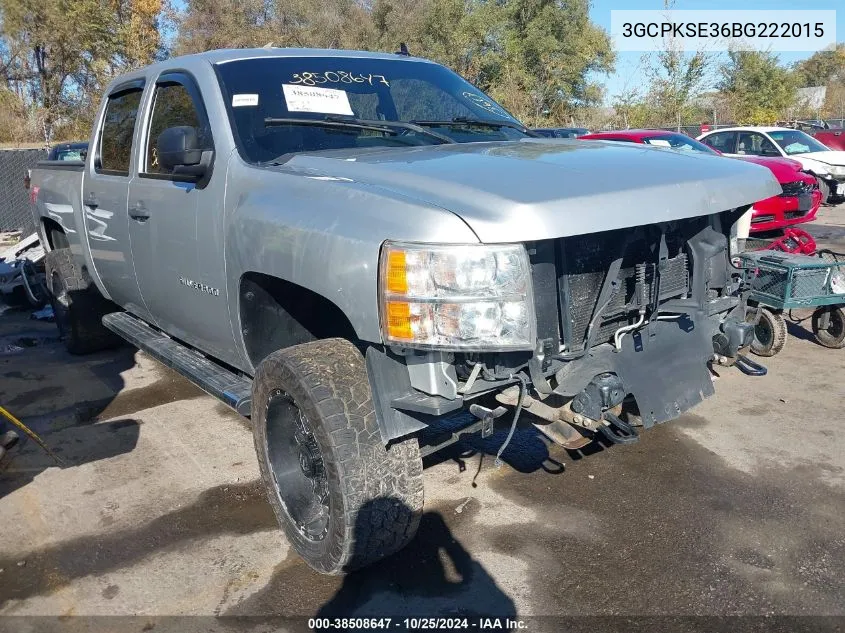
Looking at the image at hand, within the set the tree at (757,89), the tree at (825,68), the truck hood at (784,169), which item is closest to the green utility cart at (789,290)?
the truck hood at (784,169)

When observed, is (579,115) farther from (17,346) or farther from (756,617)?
(756,617)

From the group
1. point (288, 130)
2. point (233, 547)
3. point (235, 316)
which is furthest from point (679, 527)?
point (288, 130)

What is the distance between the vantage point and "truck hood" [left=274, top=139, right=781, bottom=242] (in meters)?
2.46

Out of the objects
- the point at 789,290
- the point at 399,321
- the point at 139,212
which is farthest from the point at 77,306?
the point at 789,290

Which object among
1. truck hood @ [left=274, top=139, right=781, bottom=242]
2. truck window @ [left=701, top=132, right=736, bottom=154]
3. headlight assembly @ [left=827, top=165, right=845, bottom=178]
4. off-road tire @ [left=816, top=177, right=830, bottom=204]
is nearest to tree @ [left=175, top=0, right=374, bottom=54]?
truck window @ [left=701, top=132, right=736, bottom=154]

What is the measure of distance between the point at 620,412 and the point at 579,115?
1381 inches

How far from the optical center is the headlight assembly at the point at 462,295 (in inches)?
96.2

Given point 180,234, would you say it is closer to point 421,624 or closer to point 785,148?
point 421,624

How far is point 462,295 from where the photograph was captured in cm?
246

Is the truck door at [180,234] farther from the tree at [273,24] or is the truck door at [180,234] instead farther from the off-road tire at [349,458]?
the tree at [273,24]

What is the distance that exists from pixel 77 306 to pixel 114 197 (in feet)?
6.27

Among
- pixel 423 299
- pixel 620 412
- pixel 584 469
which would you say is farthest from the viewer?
pixel 584 469

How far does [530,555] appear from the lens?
10.5 ft

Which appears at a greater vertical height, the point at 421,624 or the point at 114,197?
the point at 114,197
